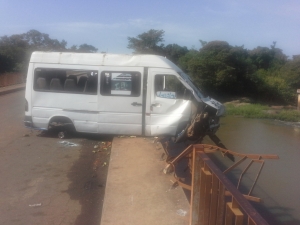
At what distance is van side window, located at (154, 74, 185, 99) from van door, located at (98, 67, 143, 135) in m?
0.49

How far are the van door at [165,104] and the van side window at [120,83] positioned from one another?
1.23 feet

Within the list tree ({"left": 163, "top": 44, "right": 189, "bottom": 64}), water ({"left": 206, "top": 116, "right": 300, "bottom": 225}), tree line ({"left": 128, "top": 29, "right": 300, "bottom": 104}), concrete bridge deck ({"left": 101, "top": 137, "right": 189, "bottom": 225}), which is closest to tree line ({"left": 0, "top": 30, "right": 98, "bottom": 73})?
tree ({"left": 163, "top": 44, "right": 189, "bottom": 64})

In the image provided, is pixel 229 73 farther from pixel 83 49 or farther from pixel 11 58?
pixel 11 58

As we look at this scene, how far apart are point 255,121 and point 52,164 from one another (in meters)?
12.4

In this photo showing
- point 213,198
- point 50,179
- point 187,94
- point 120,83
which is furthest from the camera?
point 120,83

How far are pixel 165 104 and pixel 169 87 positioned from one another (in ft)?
1.85

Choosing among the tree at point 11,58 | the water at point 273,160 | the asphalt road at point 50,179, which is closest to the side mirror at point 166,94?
the asphalt road at point 50,179

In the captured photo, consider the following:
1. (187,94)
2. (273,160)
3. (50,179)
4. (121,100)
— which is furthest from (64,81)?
(273,160)

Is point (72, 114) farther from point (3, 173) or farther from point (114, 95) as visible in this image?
point (3, 173)

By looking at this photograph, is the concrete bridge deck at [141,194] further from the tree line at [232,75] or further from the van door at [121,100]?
the tree line at [232,75]

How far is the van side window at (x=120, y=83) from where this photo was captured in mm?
9828

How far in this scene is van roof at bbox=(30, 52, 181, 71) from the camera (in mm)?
9758

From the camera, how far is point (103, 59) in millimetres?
10125

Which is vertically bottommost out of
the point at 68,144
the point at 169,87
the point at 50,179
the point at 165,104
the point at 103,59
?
the point at 68,144
